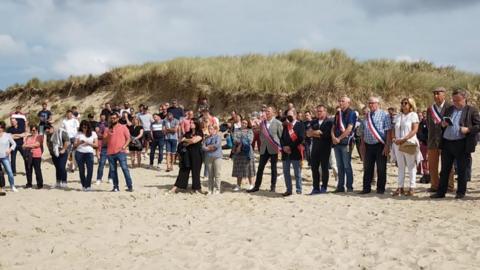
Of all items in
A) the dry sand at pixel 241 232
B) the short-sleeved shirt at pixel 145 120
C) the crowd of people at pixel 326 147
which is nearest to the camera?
the dry sand at pixel 241 232

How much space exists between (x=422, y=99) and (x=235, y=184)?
12.3 metres

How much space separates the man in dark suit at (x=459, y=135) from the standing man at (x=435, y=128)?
241mm

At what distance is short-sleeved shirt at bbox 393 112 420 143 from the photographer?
8492 millimetres

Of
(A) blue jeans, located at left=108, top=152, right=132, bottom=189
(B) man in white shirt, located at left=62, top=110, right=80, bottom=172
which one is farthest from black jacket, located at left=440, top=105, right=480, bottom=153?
(B) man in white shirt, located at left=62, top=110, right=80, bottom=172

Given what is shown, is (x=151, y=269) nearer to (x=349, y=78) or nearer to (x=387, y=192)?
(x=387, y=192)

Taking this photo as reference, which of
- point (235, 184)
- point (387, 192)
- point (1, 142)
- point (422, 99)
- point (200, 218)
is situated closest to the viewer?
point (200, 218)

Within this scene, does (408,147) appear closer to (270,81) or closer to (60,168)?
(60,168)

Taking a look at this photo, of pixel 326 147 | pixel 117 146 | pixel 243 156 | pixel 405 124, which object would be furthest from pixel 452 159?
pixel 117 146

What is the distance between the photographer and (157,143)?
47.8ft

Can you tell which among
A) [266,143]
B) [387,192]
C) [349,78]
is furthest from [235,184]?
[349,78]

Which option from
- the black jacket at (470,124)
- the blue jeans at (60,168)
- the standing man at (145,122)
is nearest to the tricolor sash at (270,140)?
the black jacket at (470,124)

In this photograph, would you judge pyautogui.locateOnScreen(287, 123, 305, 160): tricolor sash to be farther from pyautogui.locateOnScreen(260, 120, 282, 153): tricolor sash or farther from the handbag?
the handbag

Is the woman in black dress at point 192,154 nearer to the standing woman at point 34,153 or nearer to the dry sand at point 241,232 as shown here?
the dry sand at point 241,232

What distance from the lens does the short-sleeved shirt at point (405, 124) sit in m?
8.49
